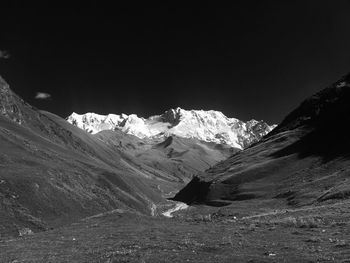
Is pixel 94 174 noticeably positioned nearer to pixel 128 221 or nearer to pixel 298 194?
pixel 298 194

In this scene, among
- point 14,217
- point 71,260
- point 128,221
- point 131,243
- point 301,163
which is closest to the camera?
point 71,260

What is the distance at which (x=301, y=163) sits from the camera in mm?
186875

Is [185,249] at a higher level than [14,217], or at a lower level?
lower

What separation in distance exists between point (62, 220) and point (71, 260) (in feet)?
281

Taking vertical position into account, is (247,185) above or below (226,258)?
above

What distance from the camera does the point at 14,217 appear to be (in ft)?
323

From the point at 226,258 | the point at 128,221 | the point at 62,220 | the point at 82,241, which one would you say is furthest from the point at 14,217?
the point at 226,258

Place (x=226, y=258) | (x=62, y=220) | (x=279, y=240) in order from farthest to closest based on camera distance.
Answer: (x=62, y=220), (x=279, y=240), (x=226, y=258)

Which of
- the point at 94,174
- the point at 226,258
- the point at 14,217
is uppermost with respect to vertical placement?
the point at 94,174

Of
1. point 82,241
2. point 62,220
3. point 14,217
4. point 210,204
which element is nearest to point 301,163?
point 210,204

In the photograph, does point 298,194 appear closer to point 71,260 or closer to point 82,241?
point 82,241

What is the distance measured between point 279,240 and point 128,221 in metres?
33.8

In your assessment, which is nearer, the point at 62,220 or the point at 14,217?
the point at 14,217

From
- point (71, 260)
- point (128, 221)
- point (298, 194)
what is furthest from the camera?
point (298, 194)
